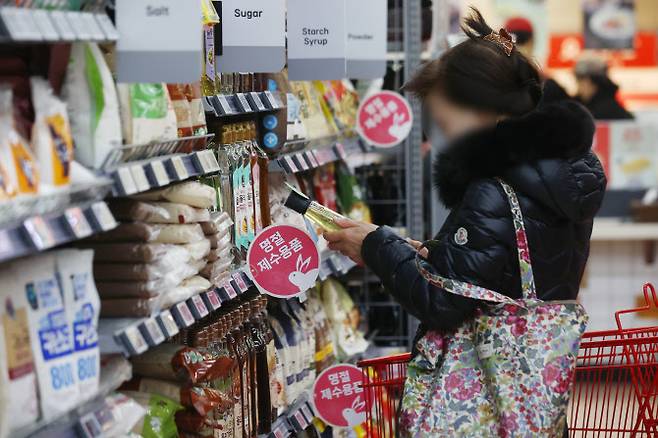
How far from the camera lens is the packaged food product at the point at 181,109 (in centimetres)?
331

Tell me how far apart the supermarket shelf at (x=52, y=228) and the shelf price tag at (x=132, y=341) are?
295mm

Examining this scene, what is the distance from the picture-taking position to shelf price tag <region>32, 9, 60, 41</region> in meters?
2.44

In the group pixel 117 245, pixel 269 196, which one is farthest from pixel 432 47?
pixel 117 245

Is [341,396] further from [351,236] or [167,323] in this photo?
[167,323]

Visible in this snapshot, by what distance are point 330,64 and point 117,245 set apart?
4.43 feet

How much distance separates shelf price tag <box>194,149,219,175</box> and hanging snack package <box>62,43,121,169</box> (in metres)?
0.53

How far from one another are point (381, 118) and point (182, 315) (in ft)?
8.62

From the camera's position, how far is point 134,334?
286cm

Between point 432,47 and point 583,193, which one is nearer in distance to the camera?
point 583,193

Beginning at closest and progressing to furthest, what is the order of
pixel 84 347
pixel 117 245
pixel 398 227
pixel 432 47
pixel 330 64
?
pixel 84 347, pixel 117 245, pixel 330 64, pixel 398 227, pixel 432 47

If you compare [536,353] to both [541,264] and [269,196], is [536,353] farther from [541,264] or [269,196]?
[269,196]

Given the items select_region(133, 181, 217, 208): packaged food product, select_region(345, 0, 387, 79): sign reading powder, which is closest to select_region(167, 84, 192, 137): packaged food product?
select_region(133, 181, 217, 208): packaged food product

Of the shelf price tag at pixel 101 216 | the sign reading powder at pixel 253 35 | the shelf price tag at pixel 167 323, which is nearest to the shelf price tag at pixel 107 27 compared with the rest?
the shelf price tag at pixel 101 216

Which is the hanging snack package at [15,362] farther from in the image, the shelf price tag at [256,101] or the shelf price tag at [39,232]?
the shelf price tag at [256,101]
